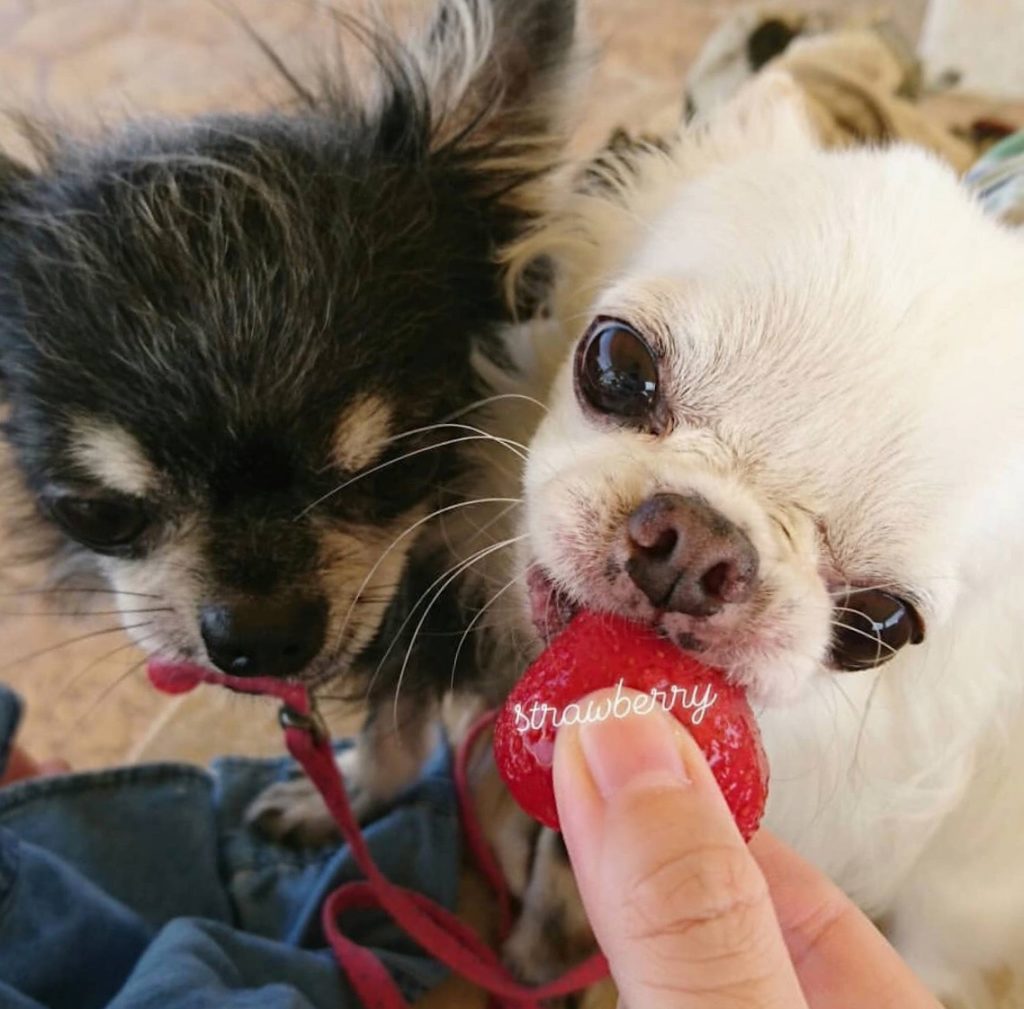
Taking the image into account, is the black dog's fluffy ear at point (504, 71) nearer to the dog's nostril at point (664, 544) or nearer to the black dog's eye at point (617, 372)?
the black dog's eye at point (617, 372)

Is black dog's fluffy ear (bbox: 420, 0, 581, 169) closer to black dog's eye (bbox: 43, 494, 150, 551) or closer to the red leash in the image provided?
black dog's eye (bbox: 43, 494, 150, 551)

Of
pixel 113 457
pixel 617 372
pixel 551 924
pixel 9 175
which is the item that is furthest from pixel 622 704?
pixel 9 175

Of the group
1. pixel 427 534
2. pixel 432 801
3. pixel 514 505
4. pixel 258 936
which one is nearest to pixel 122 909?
pixel 258 936

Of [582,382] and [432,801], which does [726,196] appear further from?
[432,801]

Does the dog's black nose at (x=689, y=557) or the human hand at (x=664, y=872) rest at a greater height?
the dog's black nose at (x=689, y=557)

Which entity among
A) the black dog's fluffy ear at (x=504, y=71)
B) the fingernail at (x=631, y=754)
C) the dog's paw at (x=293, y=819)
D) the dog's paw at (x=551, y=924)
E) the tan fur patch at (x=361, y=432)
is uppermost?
the black dog's fluffy ear at (x=504, y=71)

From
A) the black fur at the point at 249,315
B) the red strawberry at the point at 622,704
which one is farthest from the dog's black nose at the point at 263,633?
the red strawberry at the point at 622,704

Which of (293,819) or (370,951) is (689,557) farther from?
(293,819)

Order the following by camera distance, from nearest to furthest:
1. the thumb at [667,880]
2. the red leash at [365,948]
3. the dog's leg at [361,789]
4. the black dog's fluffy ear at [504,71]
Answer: the thumb at [667,880], the black dog's fluffy ear at [504,71], the red leash at [365,948], the dog's leg at [361,789]
